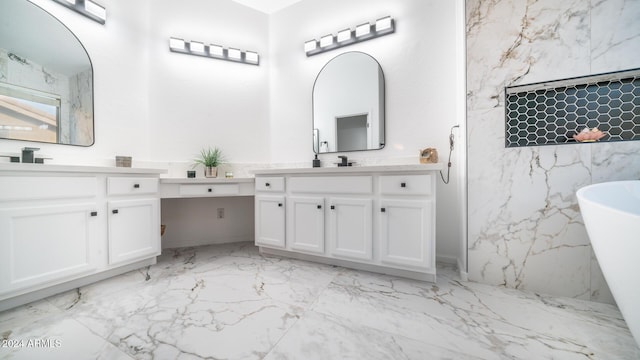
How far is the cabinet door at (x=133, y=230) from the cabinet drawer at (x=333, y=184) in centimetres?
124

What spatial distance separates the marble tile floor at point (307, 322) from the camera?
1047mm

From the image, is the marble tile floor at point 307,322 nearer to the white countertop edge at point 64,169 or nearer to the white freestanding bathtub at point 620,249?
the white freestanding bathtub at point 620,249

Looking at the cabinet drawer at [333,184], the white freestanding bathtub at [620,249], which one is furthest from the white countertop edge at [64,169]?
the white freestanding bathtub at [620,249]

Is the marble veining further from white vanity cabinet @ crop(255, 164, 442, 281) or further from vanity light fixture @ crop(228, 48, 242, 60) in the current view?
vanity light fixture @ crop(228, 48, 242, 60)

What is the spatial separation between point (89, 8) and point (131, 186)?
1.64 meters

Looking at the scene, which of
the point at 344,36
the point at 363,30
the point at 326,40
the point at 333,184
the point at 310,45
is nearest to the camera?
the point at 333,184

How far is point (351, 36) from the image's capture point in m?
2.53

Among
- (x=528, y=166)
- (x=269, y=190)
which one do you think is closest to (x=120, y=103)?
(x=269, y=190)

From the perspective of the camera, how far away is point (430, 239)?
169cm

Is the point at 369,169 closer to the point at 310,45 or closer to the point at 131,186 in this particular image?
the point at 310,45

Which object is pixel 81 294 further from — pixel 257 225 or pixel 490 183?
pixel 490 183

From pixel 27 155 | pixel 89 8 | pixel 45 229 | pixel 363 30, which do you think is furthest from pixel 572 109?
pixel 89 8

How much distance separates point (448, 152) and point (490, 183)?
530mm

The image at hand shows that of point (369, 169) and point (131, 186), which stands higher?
point (369, 169)
